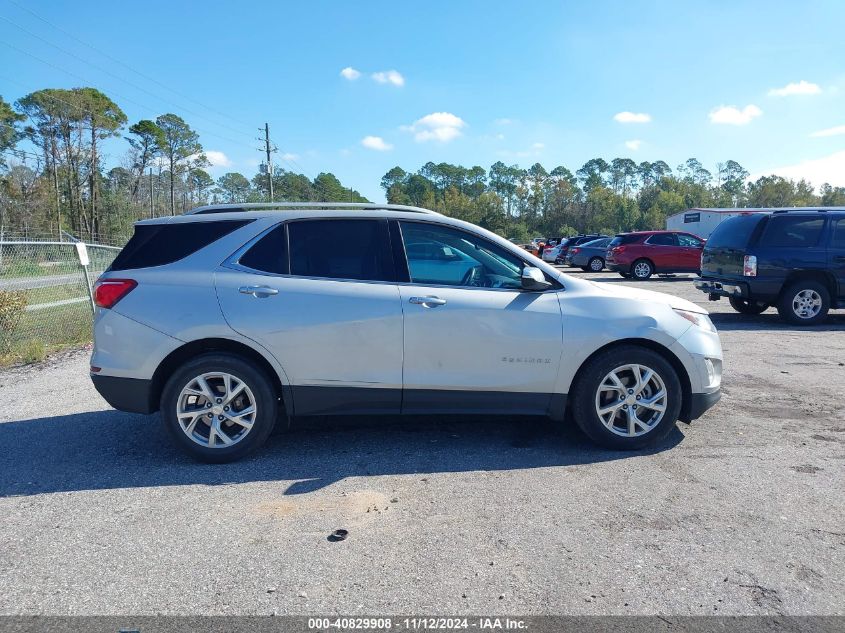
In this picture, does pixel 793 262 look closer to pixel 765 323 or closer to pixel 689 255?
pixel 765 323

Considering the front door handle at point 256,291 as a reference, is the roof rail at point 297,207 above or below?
above

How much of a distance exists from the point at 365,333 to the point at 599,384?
5.77ft

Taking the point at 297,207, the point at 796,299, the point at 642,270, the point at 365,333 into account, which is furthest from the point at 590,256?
the point at 365,333

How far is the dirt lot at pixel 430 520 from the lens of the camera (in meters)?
2.69

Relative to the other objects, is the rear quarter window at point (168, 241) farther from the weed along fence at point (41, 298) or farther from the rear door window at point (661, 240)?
the rear door window at point (661, 240)

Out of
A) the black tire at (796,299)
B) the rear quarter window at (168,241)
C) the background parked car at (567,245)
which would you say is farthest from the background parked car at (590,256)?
the rear quarter window at (168,241)

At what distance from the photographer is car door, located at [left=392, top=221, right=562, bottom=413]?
4188mm

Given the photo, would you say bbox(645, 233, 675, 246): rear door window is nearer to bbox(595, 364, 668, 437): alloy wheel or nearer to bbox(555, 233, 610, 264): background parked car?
bbox(555, 233, 610, 264): background parked car

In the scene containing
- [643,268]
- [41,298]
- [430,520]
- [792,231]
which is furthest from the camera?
[643,268]

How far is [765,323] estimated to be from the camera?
1050cm

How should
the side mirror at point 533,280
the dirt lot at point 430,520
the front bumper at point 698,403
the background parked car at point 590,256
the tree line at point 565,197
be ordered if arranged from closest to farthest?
the dirt lot at point 430,520 < the side mirror at point 533,280 < the front bumper at point 698,403 < the background parked car at point 590,256 < the tree line at point 565,197

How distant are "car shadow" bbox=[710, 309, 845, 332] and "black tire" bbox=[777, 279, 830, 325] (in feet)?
0.46

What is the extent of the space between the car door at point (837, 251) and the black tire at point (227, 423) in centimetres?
1006

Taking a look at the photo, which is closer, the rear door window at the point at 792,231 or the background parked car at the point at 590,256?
the rear door window at the point at 792,231
